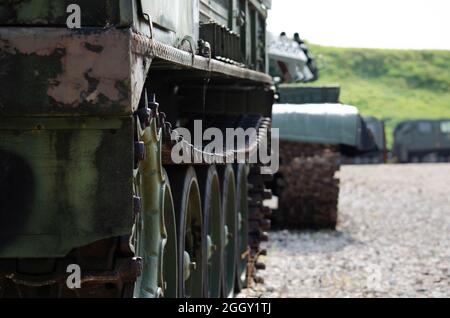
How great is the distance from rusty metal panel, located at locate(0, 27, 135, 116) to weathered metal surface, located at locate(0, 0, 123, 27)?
7cm

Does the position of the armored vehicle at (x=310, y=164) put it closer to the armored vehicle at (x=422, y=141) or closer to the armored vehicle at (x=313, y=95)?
the armored vehicle at (x=313, y=95)

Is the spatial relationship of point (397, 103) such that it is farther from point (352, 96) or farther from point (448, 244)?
point (448, 244)

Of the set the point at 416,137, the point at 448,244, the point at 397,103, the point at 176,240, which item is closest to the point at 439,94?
the point at 397,103

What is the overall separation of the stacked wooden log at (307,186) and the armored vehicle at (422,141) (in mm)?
23650

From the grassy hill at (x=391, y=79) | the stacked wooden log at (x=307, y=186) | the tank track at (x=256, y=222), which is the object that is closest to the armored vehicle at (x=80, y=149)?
the tank track at (x=256, y=222)

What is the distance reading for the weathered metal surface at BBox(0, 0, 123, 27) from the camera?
3.66 m

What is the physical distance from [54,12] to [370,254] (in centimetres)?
786

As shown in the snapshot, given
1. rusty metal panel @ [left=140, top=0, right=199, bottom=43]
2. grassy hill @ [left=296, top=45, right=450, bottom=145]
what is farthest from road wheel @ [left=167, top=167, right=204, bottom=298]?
grassy hill @ [left=296, top=45, right=450, bottom=145]

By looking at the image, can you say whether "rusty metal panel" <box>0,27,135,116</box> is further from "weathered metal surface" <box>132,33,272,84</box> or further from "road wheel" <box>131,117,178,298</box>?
"road wheel" <box>131,117,178,298</box>

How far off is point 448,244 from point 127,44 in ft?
29.3

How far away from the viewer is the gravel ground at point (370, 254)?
884 centimetres

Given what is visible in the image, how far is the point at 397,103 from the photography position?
184ft

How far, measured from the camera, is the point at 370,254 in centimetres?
1116

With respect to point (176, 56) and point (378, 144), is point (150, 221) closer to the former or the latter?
point (176, 56)
